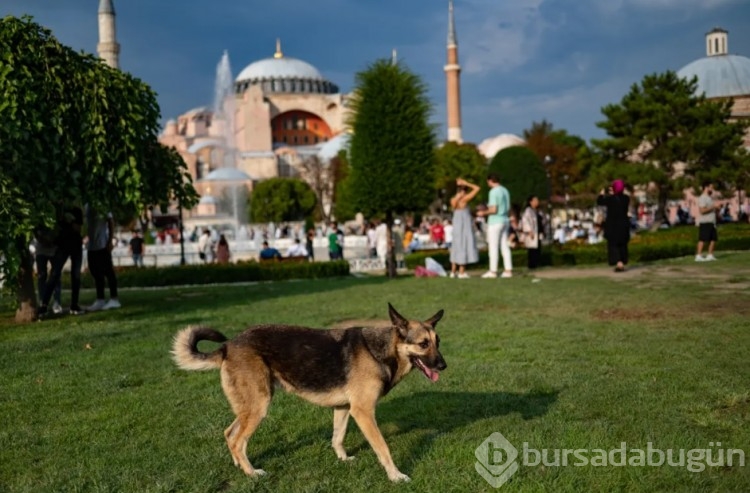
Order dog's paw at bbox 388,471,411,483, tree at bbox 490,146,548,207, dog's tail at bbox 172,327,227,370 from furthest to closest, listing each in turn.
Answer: tree at bbox 490,146,548,207, dog's tail at bbox 172,327,227,370, dog's paw at bbox 388,471,411,483

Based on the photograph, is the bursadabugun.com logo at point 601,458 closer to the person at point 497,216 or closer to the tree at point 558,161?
the person at point 497,216

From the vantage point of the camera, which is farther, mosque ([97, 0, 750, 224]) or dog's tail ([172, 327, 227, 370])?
mosque ([97, 0, 750, 224])

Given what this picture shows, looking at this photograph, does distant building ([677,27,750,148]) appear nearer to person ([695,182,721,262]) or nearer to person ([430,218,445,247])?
person ([430,218,445,247])

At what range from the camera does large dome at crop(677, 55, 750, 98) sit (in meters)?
54.9

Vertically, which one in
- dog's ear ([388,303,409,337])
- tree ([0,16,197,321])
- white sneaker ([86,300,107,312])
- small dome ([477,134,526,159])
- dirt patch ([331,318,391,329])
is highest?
small dome ([477,134,526,159])

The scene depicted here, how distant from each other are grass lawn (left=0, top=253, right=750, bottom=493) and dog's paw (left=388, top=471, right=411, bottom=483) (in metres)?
0.04

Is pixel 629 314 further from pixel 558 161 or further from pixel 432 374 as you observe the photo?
pixel 558 161

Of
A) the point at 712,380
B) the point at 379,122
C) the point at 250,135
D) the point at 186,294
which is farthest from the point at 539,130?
the point at 712,380

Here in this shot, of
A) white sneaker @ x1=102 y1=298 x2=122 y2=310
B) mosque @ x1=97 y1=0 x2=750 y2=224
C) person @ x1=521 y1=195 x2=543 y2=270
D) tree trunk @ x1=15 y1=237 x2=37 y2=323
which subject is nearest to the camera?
tree trunk @ x1=15 y1=237 x2=37 y2=323

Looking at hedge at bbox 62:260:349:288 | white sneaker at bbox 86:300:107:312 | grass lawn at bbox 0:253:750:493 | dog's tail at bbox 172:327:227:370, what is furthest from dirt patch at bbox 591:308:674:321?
hedge at bbox 62:260:349:288

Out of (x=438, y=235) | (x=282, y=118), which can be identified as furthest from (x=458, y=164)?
(x=282, y=118)

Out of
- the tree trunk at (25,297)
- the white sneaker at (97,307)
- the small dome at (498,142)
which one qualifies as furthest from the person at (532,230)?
the small dome at (498,142)

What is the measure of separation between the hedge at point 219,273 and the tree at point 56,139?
5.39 metres

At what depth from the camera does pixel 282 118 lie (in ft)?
307
